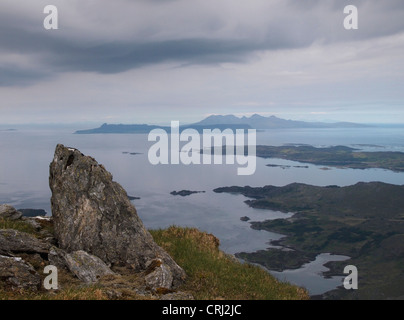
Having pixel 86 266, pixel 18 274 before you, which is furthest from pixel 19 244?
pixel 86 266

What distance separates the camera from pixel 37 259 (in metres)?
14.8

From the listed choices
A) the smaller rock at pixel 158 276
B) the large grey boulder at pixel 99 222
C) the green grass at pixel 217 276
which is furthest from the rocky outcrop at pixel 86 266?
the green grass at pixel 217 276

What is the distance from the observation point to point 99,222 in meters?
16.9

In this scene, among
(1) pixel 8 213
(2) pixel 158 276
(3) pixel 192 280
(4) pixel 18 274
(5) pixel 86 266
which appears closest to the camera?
(4) pixel 18 274

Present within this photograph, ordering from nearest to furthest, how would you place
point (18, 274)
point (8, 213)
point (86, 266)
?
point (18, 274) → point (86, 266) → point (8, 213)

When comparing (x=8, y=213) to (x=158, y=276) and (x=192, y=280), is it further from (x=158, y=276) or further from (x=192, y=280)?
(x=192, y=280)

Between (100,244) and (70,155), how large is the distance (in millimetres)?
5223

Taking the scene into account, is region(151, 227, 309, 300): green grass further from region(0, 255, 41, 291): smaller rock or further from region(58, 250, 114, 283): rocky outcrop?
region(0, 255, 41, 291): smaller rock

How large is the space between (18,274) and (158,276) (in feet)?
17.0

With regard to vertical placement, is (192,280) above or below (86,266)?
below
